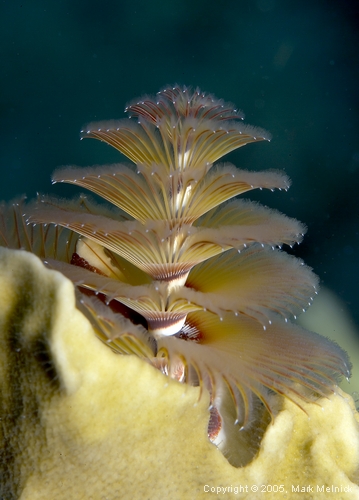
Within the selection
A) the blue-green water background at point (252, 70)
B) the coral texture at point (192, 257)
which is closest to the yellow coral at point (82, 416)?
the coral texture at point (192, 257)

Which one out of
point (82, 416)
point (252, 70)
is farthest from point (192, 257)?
point (252, 70)

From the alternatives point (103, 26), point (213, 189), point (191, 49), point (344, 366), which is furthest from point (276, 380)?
point (103, 26)

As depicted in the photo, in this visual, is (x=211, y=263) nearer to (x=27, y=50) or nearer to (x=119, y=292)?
(x=119, y=292)

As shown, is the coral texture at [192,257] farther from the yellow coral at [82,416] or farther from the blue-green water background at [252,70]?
the blue-green water background at [252,70]

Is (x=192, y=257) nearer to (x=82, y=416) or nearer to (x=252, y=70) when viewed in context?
(x=82, y=416)

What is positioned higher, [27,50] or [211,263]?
[27,50]

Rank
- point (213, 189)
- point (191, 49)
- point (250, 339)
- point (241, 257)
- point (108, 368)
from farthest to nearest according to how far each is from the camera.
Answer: point (191, 49)
point (241, 257)
point (250, 339)
point (213, 189)
point (108, 368)

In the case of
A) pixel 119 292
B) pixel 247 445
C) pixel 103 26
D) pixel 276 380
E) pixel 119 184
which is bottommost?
pixel 247 445

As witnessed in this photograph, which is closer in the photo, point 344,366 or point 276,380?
point 276,380
